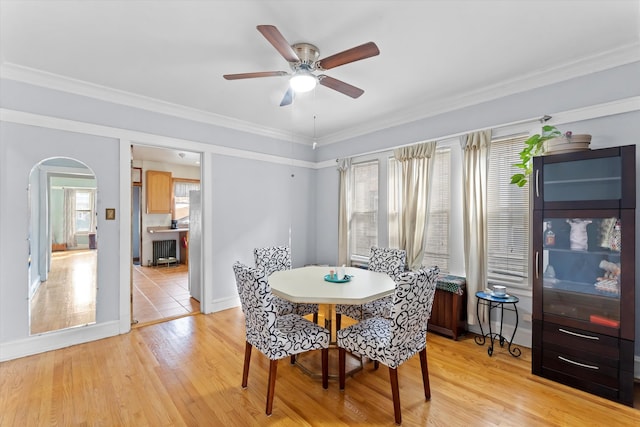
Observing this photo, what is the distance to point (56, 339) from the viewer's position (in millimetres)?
3035

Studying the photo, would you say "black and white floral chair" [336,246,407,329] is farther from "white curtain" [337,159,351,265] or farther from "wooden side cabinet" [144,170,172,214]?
"wooden side cabinet" [144,170,172,214]

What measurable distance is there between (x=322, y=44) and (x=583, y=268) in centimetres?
286

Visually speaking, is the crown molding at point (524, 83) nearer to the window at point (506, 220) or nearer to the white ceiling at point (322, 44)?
the white ceiling at point (322, 44)

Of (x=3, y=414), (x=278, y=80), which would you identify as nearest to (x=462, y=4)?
(x=278, y=80)

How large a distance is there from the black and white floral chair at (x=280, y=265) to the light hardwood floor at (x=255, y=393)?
53 cm

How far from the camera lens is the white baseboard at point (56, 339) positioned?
2.81 metres

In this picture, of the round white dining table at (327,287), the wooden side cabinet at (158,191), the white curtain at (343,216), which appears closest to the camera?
the round white dining table at (327,287)

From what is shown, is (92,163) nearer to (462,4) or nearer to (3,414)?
(3,414)

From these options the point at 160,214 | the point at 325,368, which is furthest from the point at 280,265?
the point at 160,214

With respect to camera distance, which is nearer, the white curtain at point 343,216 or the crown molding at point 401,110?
the crown molding at point 401,110

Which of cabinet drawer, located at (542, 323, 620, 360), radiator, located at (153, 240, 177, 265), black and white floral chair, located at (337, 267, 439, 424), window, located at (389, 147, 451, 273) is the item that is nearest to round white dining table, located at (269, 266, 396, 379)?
black and white floral chair, located at (337, 267, 439, 424)

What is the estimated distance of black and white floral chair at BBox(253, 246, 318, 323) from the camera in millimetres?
3063

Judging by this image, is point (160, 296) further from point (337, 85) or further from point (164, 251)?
point (337, 85)

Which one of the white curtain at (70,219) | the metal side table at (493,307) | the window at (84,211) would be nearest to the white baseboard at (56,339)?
the white curtain at (70,219)
